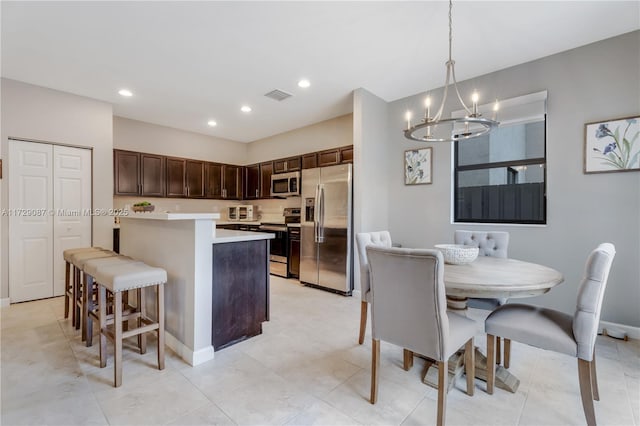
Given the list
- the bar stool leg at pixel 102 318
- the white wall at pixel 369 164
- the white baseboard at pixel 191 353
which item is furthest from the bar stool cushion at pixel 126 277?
the white wall at pixel 369 164

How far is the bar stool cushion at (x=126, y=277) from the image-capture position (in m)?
1.93

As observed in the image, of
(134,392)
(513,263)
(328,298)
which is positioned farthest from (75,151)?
(513,263)

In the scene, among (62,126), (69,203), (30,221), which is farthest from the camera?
(69,203)

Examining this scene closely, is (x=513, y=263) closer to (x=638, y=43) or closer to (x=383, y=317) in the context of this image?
(x=383, y=317)

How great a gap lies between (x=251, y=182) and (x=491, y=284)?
215 inches

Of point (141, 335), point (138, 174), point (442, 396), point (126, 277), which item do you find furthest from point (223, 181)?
point (442, 396)

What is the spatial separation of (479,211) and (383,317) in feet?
8.23

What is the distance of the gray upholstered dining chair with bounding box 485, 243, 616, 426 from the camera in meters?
1.52

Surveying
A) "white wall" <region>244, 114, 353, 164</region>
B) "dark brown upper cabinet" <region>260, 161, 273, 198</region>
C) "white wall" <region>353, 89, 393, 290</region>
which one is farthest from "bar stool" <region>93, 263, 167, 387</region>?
"dark brown upper cabinet" <region>260, 161, 273, 198</region>

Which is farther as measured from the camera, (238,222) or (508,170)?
(238,222)

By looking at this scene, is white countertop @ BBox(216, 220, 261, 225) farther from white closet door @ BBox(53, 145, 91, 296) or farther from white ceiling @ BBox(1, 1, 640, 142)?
white ceiling @ BBox(1, 1, 640, 142)

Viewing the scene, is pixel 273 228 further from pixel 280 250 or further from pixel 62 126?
pixel 62 126

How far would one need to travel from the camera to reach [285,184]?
5.36 metres

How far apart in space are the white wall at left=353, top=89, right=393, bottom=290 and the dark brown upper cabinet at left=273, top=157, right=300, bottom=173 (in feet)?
5.37
